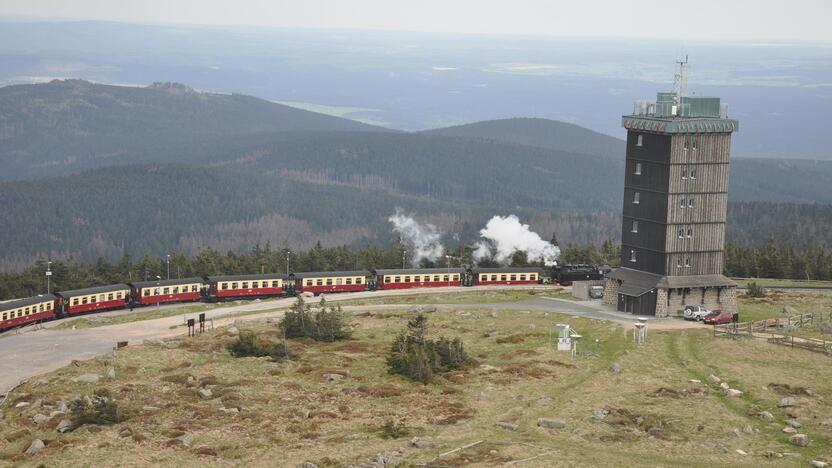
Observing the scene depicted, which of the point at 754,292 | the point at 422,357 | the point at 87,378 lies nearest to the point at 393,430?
the point at 422,357

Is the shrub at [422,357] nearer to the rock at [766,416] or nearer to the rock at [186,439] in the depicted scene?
the rock at [186,439]

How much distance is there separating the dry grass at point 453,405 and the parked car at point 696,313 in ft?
28.1

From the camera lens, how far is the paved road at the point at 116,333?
91.8m

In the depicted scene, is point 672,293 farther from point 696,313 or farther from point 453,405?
point 453,405

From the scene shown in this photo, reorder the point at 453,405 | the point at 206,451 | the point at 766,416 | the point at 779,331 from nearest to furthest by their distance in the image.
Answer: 1. the point at 206,451
2. the point at 766,416
3. the point at 453,405
4. the point at 779,331

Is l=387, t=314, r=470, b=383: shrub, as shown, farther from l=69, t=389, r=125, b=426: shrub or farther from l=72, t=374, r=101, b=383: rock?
l=69, t=389, r=125, b=426: shrub

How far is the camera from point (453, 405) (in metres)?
76.2

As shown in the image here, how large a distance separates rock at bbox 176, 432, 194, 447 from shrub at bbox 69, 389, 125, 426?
5287 millimetres

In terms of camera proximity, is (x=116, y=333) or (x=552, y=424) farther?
(x=116, y=333)

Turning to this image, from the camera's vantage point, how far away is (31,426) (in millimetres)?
71750

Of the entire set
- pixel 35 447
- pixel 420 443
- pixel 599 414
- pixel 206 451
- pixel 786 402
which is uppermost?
pixel 786 402

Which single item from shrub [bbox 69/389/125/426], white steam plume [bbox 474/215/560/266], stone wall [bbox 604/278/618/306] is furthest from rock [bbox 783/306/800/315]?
shrub [bbox 69/389/125/426]

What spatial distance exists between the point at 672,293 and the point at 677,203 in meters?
8.17

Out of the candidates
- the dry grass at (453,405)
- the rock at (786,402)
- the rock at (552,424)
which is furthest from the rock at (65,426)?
the rock at (786,402)
